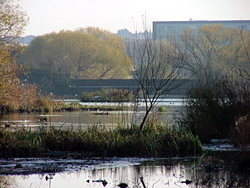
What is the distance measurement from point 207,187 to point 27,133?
6487 mm

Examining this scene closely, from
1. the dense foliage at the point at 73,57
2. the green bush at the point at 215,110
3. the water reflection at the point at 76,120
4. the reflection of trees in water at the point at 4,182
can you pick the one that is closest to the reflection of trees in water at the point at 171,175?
the reflection of trees in water at the point at 4,182

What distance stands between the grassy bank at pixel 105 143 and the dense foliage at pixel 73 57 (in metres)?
57.7

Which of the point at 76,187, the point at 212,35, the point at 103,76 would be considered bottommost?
the point at 76,187

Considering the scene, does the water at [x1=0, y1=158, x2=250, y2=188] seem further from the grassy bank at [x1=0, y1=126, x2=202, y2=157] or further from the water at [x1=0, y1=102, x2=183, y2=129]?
the water at [x1=0, y1=102, x2=183, y2=129]

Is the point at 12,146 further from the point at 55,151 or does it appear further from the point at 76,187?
the point at 76,187

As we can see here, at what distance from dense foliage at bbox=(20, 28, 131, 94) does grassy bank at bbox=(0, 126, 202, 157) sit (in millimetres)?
57722

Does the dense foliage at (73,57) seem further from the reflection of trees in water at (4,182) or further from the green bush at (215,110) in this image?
the reflection of trees in water at (4,182)

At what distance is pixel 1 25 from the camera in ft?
72.5


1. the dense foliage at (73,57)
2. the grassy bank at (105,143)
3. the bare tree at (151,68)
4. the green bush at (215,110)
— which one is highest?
the dense foliage at (73,57)

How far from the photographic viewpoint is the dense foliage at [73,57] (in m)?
72.7

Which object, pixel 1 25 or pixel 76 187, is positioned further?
pixel 1 25

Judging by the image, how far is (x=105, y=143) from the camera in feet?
41.7

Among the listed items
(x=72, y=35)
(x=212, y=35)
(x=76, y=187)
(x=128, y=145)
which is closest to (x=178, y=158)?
(x=128, y=145)

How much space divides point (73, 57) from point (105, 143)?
62.0 metres
